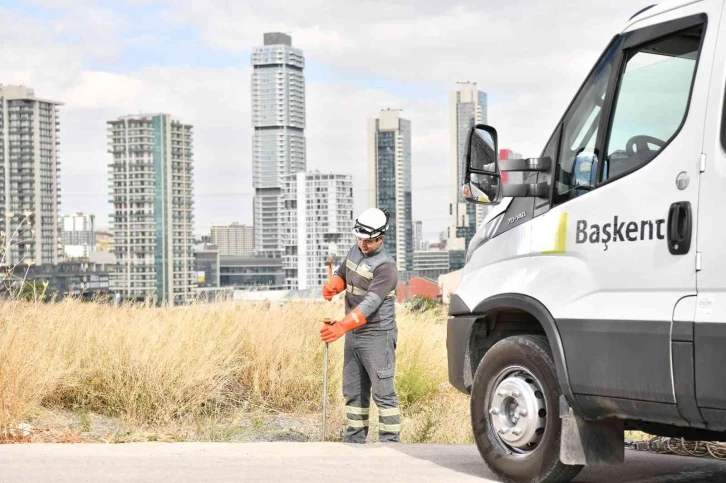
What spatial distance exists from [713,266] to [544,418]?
59.2 inches

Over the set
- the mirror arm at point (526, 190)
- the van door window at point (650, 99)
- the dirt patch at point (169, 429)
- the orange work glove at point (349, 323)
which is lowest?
the dirt patch at point (169, 429)

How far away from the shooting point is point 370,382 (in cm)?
862

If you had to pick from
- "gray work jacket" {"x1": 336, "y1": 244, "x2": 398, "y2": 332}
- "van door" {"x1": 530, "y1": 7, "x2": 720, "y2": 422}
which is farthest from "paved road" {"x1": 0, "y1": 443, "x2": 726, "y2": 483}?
"van door" {"x1": 530, "y1": 7, "x2": 720, "y2": 422}

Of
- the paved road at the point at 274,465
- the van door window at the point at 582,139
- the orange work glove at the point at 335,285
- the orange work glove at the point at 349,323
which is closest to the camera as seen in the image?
the van door window at the point at 582,139

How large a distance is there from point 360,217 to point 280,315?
5.42 metres

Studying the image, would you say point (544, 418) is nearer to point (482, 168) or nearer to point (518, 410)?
point (518, 410)

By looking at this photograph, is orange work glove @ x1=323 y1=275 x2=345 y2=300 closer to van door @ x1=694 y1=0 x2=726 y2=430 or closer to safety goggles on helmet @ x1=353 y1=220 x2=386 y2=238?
safety goggles on helmet @ x1=353 y1=220 x2=386 y2=238

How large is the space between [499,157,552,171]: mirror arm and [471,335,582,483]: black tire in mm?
985

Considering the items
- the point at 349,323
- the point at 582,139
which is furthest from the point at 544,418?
the point at 349,323

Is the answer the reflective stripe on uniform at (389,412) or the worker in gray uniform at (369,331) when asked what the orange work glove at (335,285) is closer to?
the worker in gray uniform at (369,331)

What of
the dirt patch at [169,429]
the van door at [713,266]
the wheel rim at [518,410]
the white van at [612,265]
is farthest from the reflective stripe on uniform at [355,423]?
the van door at [713,266]

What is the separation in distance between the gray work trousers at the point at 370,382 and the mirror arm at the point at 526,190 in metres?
2.81

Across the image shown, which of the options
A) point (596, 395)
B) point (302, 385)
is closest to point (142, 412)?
point (302, 385)

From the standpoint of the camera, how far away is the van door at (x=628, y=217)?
16.3ft
